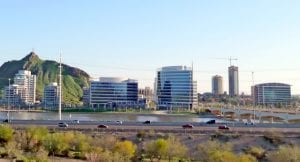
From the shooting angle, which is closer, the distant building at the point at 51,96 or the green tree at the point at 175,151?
the green tree at the point at 175,151

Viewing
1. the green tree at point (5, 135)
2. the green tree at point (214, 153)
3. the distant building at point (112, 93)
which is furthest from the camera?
the distant building at point (112, 93)

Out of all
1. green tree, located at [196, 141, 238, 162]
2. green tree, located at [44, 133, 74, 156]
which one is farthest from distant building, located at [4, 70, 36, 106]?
green tree, located at [196, 141, 238, 162]

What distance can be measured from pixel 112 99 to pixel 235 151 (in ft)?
394

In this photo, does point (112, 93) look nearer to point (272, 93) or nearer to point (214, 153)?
point (272, 93)

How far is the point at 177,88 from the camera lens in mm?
146000

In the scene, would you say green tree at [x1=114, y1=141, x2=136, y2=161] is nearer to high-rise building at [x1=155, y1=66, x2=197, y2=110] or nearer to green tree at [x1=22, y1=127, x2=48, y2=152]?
green tree at [x1=22, y1=127, x2=48, y2=152]

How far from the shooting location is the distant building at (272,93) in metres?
175

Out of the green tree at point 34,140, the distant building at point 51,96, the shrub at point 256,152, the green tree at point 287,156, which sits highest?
the distant building at point 51,96

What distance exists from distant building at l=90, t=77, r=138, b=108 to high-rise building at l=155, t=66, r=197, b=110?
10027 mm

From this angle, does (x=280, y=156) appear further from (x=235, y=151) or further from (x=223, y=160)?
(x=235, y=151)

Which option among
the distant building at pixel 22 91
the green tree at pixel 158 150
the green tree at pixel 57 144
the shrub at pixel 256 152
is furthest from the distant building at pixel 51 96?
the green tree at pixel 158 150

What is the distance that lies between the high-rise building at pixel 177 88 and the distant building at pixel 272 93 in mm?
40390

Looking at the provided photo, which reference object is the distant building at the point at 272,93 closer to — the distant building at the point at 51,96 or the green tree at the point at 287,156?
the distant building at the point at 51,96

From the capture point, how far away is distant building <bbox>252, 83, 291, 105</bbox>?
575 feet
